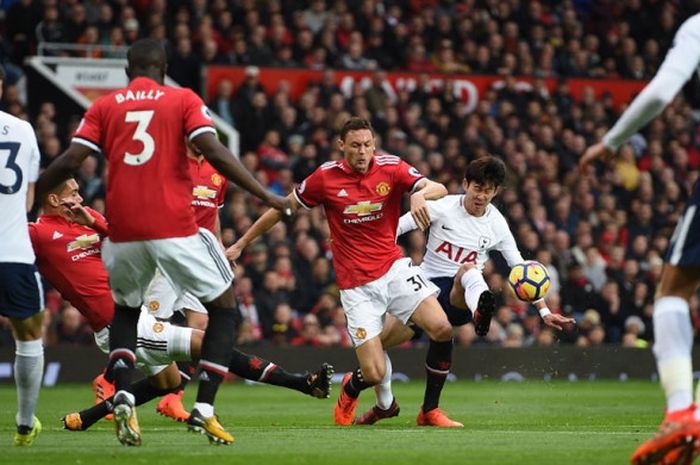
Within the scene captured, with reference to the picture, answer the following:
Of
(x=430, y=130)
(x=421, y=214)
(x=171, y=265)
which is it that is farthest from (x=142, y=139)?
(x=430, y=130)

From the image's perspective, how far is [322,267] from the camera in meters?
19.3

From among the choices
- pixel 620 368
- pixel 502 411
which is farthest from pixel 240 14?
pixel 502 411

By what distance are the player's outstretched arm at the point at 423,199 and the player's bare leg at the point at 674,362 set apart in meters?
2.73

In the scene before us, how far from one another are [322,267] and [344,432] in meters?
9.91

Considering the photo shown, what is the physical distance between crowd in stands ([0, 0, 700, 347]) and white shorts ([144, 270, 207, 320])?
5994mm

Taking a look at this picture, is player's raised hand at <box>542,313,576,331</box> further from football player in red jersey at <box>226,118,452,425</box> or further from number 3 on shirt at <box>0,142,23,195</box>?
number 3 on shirt at <box>0,142,23,195</box>

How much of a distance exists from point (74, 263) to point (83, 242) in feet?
0.61

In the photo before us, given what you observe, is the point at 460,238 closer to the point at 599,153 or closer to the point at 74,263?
the point at 74,263

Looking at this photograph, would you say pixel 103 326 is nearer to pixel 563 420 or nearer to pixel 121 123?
pixel 121 123

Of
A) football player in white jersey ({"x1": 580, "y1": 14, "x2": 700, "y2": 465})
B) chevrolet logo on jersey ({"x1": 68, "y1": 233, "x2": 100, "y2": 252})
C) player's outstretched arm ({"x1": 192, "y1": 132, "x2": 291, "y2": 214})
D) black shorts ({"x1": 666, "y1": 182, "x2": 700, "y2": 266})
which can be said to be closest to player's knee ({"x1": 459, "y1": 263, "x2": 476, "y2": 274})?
chevrolet logo on jersey ({"x1": 68, "y1": 233, "x2": 100, "y2": 252})

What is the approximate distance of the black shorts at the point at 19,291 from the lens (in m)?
8.06

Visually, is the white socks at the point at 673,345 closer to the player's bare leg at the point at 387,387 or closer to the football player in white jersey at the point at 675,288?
the football player in white jersey at the point at 675,288

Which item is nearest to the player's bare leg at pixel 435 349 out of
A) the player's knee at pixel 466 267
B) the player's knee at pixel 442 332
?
the player's knee at pixel 442 332

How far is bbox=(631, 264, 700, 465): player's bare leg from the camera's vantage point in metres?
6.46
